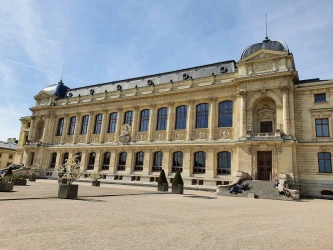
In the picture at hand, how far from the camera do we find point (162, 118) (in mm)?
37156

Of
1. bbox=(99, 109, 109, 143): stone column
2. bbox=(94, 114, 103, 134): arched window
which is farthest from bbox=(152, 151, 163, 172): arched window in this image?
bbox=(94, 114, 103, 134): arched window

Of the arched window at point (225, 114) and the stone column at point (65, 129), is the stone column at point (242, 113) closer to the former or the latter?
the arched window at point (225, 114)

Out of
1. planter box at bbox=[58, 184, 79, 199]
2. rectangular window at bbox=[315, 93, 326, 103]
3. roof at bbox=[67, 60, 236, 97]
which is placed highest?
roof at bbox=[67, 60, 236, 97]

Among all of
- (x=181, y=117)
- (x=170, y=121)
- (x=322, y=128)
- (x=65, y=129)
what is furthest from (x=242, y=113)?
(x=65, y=129)

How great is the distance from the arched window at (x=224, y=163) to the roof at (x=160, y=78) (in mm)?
11497

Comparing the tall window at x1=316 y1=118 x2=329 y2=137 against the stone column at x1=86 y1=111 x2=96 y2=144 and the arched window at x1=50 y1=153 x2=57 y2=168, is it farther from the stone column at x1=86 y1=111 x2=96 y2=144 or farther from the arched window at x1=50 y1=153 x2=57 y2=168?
the arched window at x1=50 y1=153 x2=57 y2=168

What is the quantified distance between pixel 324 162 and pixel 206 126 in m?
13.9

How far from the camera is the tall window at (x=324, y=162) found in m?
26.2

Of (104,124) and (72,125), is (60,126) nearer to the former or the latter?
(72,125)

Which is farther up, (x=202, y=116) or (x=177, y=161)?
(x=202, y=116)

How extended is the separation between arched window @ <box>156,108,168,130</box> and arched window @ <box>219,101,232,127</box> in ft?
27.0

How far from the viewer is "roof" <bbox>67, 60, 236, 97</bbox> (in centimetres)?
3550

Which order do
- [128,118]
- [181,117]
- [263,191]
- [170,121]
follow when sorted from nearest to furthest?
[263,191], [181,117], [170,121], [128,118]

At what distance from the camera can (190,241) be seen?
240 inches
